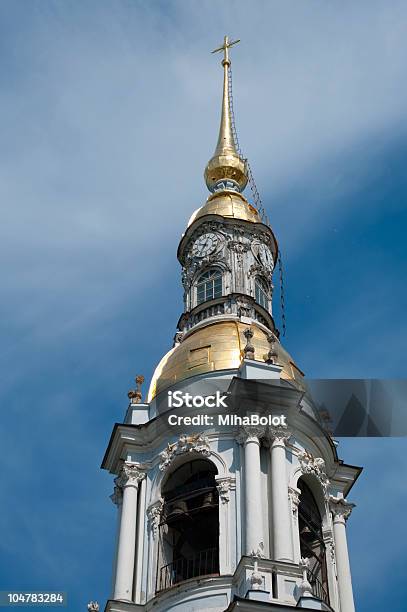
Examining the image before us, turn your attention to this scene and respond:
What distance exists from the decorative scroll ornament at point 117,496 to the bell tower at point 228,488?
2.2 inches

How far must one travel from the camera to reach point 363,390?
35.2 m

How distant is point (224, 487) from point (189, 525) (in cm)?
201

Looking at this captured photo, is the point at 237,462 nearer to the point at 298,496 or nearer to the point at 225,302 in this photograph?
the point at 298,496

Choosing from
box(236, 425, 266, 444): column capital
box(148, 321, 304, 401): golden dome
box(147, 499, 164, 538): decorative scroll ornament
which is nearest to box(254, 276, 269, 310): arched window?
box(148, 321, 304, 401): golden dome

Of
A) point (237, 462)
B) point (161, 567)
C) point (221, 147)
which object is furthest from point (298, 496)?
point (221, 147)

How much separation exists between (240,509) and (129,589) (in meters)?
3.72

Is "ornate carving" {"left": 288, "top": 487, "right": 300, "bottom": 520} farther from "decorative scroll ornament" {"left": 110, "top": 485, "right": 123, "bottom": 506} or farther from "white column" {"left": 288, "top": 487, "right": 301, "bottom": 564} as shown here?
"decorative scroll ornament" {"left": 110, "top": 485, "right": 123, "bottom": 506}

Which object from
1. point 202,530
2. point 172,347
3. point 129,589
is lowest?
point 129,589

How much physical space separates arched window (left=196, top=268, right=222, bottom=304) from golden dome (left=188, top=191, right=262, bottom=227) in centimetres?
266

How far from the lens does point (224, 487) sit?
109 feet

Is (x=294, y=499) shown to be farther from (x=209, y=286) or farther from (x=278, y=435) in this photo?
(x=209, y=286)

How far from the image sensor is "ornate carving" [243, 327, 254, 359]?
35.9m

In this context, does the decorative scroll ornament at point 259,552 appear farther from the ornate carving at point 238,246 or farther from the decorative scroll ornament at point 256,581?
the ornate carving at point 238,246

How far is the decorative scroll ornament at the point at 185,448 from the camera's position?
34344 millimetres
